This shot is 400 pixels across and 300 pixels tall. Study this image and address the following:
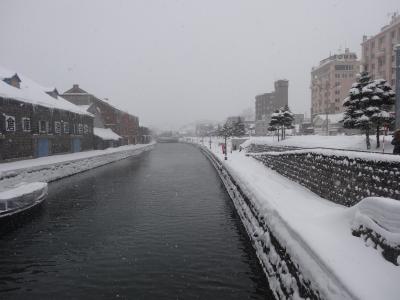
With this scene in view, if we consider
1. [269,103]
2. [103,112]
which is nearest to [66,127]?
[103,112]

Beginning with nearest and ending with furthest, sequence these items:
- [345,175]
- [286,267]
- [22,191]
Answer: [286,267] < [345,175] < [22,191]

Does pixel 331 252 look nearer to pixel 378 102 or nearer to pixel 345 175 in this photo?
pixel 345 175

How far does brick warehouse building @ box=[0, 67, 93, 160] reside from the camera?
29984 millimetres

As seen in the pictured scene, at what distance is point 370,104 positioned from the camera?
83.5 ft

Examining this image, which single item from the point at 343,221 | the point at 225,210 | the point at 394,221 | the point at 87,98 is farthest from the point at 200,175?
the point at 87,98

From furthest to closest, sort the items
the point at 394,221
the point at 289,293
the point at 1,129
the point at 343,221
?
the point at 1,129 → the point at 343,221 → the point at 289,293 → the point at 394,221

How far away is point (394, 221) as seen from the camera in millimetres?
5680

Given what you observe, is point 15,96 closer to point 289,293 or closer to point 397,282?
point 289,293

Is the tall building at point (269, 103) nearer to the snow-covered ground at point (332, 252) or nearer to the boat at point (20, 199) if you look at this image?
the boat at point (20, 199)

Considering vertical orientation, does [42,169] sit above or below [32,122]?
below

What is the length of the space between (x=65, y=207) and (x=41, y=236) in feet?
17.3

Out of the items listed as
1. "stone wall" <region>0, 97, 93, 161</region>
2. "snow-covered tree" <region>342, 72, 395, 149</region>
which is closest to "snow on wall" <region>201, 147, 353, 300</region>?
"snow-covered tree" <region>342, 72, 395, 149</region>

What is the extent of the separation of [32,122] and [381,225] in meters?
36.7

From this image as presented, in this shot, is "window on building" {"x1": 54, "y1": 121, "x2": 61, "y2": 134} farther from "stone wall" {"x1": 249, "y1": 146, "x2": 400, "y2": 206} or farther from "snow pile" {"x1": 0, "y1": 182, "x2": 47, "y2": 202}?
"stone wall" {"x1": 249, "y1": 146, "x2": 400, "y2": 206}
